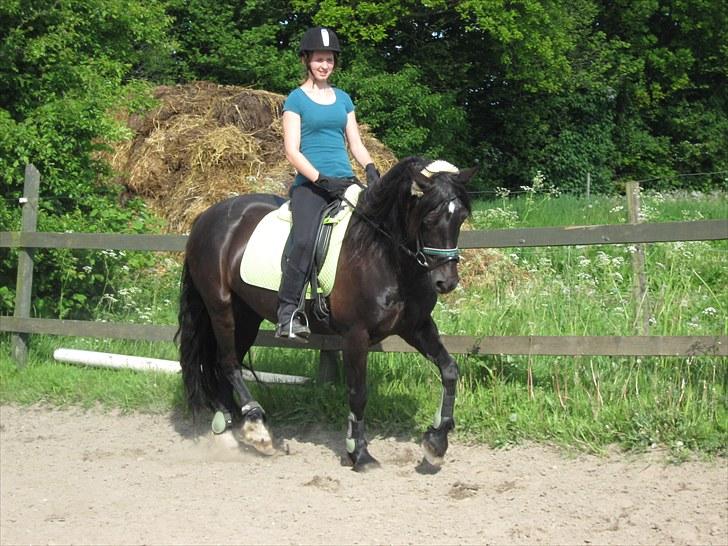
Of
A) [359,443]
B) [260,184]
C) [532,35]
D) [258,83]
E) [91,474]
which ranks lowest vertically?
[91,474]

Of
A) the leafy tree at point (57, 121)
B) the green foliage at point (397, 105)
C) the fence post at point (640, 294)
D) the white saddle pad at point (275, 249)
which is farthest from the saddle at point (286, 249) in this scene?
the green foliage at point (397, 105)

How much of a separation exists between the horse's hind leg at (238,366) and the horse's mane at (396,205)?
1452mm

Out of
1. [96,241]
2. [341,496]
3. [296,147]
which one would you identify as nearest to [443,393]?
[341,496]

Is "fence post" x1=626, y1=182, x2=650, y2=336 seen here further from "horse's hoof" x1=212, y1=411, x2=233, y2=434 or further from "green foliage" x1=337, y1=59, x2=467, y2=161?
"green foliage" x1=337, y1=59, x2=467, y2=161

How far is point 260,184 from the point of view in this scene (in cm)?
1230

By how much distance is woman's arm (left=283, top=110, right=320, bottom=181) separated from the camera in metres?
5.87

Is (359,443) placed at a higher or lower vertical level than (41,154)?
lower

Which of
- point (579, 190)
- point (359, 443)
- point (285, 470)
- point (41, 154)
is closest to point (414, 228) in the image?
point (359, 443)

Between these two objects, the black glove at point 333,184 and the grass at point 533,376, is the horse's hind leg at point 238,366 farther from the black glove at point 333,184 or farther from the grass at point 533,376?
the black glove at point 333,184

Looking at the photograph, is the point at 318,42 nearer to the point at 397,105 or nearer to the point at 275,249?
the point at 275,249

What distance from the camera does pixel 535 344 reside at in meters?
6.32

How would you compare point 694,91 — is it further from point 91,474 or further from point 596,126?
point 91,474

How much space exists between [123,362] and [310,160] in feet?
10.8

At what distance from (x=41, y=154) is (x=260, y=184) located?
361cm
